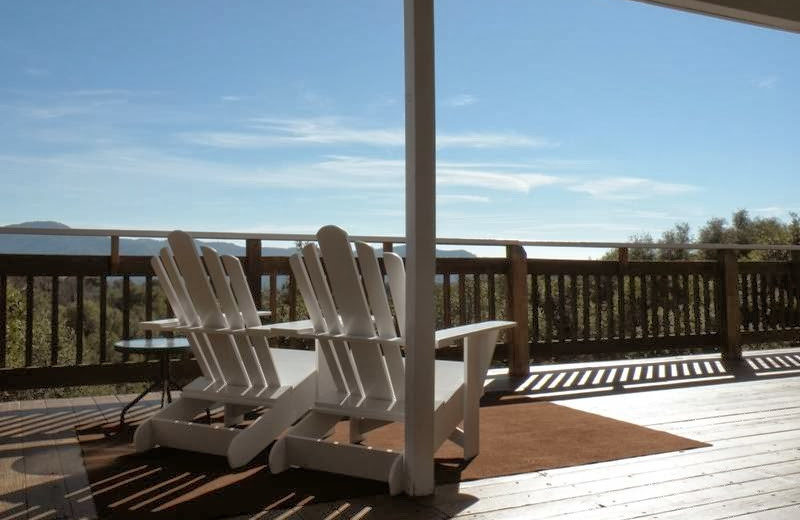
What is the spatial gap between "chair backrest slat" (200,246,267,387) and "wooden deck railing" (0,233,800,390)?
1397 mm

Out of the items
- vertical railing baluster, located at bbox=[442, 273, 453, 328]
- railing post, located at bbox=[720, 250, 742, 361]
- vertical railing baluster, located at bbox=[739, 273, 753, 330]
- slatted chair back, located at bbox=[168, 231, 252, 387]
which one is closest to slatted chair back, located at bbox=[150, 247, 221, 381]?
slatted chair back, located at bbox=[168, 231, 252, 387]

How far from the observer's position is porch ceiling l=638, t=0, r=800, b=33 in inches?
121

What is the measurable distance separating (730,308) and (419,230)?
4.40m

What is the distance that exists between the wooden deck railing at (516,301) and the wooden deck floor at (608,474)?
282 millimetres

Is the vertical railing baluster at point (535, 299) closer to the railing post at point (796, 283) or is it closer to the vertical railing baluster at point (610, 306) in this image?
the vertical railing baluster at point (610, 306)

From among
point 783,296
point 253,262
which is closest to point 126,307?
point 253,262

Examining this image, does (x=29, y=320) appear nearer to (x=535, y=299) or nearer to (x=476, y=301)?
(x=476, y=301)

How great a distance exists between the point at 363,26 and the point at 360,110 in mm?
20693

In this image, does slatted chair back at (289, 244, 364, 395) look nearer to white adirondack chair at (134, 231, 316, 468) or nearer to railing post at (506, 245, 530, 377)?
white adirondack chair at (134, 231, 316, 468)

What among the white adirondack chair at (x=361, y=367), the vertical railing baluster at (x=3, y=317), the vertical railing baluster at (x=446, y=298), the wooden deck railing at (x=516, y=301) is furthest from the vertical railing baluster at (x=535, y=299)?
the vertical railing baluster at (x=3, y=317)

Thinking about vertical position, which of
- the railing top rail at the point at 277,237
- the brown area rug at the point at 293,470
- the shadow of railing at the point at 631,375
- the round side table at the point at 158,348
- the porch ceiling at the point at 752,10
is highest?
the porch ceiling at the point at 752,10

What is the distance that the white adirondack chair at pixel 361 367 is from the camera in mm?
2496

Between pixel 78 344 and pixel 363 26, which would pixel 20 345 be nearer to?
pixel 363 26

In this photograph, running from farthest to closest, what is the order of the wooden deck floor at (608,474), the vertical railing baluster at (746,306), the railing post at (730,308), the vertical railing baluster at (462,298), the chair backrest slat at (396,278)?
the vertical railing baluster at (746,306)
the railing post at (730,308)
the vertical railing baluster at (462,298)
the chair backrest slat at (396,278)
the wooden deck floor at (608,474)
